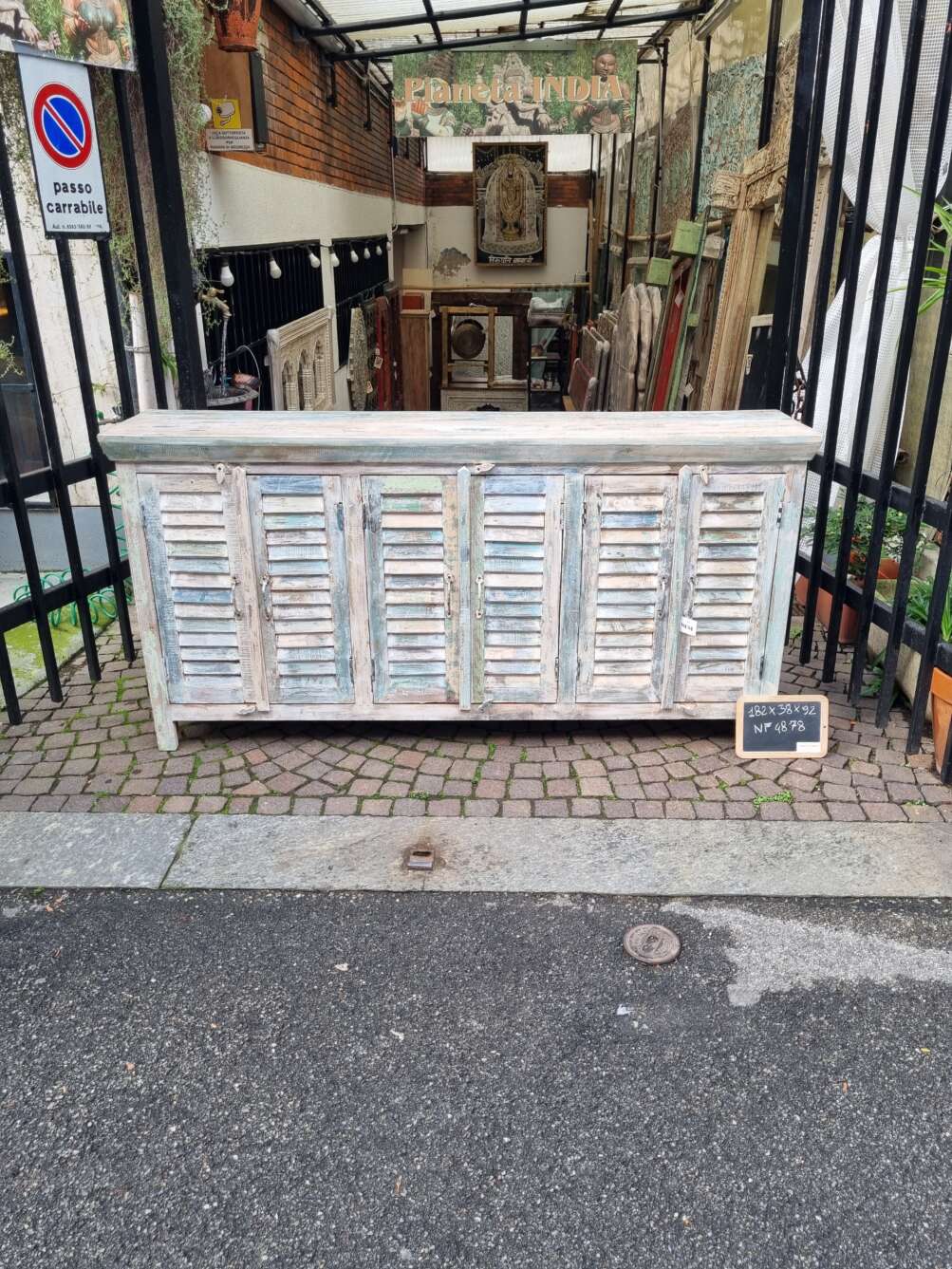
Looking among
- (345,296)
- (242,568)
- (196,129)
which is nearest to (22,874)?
(242,568)

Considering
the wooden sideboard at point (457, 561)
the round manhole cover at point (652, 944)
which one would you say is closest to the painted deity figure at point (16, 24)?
the wooden sideboard at point (457, 561)

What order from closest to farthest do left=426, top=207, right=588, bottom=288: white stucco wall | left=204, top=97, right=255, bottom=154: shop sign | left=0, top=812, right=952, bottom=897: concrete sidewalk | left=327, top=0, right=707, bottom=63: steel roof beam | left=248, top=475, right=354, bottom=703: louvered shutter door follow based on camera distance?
left=0, top=812, right=952, bottom=897: concrete sidewalk → left=248, top=475, right=354, bottom=703: louvered shutter door → left=204, top=97, right=255, bottom=154: shop sign → left=327, top=0, right=707, bottom=63: steel roof beam → left=426, top=207, right=588, bottom=288: white stucco wall

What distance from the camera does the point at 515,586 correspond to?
4.17 m

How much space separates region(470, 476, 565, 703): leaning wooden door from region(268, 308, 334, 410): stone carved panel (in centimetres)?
471

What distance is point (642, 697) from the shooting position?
4.34 meters

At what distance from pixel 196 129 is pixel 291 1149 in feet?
19.9

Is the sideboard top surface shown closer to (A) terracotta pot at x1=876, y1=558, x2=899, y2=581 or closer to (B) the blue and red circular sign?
(B) the blue and red circular sign

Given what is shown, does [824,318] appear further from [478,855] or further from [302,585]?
[478,855]

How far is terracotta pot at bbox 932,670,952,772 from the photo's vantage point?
4227mm

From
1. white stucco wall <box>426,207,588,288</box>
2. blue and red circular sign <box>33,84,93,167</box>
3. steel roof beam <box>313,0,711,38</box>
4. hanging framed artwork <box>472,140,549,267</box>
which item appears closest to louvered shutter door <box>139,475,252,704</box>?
blue and red circular sign <box>33,84,93,167</box>

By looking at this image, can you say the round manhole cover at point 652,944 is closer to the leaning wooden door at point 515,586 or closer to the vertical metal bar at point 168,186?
the leaning wooden door at point 515,586

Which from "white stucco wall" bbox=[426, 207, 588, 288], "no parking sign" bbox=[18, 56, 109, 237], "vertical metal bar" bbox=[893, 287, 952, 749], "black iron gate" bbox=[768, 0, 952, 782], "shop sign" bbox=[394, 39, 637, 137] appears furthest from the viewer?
"white stucco wall" bbox=[426, 207, 588, 288]

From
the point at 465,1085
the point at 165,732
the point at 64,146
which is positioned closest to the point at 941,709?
the point at 465,1085

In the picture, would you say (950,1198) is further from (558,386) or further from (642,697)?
(558,386)
